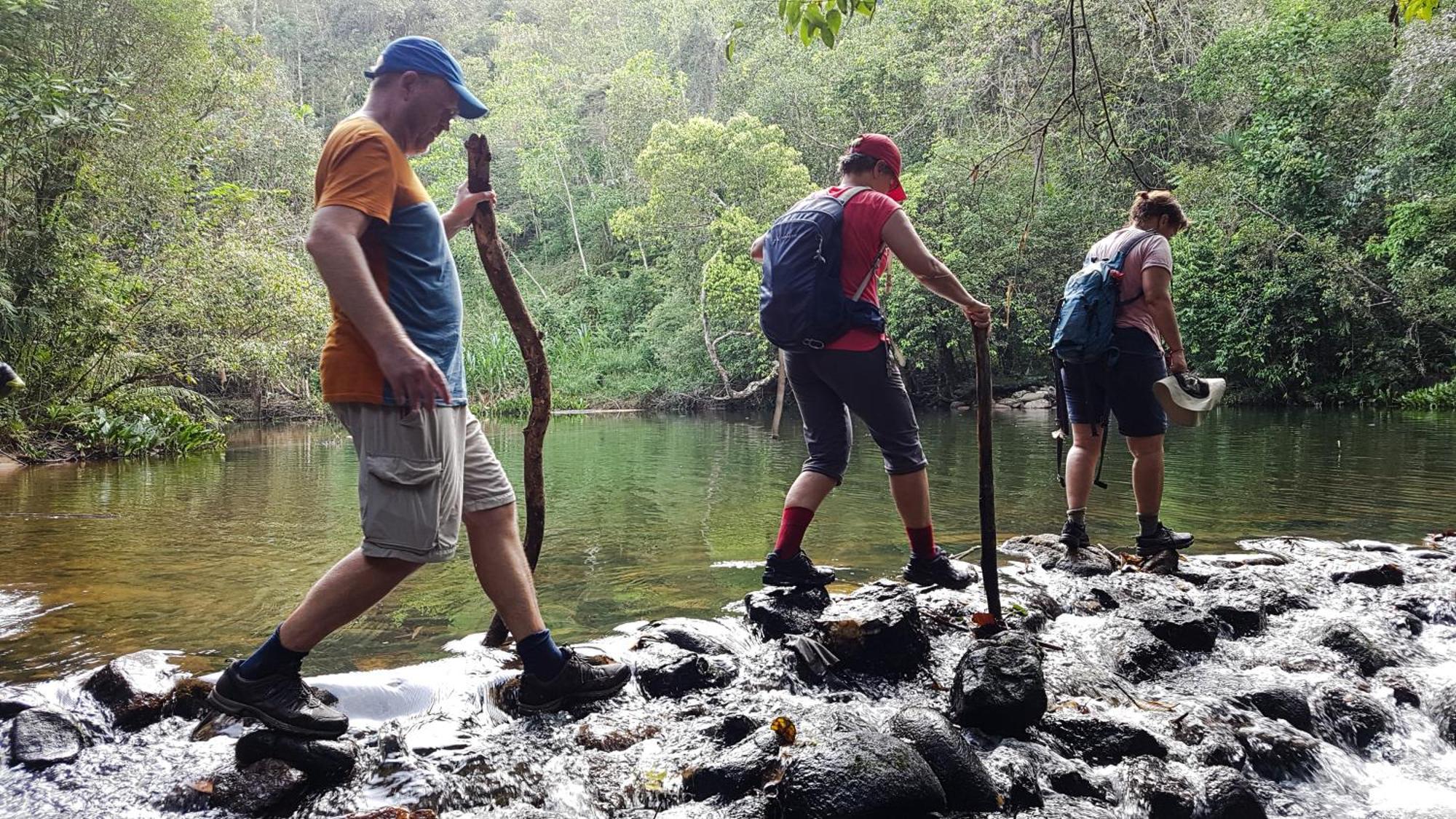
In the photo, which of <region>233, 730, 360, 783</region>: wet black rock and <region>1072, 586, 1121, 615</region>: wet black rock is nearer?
<region>233, 730, 360, 783</region>: wet black rock

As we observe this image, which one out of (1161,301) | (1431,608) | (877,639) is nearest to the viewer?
(877,639)

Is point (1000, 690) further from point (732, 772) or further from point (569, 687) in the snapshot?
point (569, 687)

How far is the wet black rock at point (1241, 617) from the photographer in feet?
14.3

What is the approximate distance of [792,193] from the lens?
27906 millimetres

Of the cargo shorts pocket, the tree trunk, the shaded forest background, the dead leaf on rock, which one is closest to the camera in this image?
the cargo shorts pocket

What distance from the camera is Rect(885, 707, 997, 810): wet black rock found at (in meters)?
2.79

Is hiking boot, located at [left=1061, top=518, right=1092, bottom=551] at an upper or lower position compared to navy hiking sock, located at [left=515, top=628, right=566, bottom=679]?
upper

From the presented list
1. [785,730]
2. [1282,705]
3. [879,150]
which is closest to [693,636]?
[785,730]

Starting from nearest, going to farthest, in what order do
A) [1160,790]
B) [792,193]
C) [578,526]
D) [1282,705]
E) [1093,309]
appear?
[1160,790] < [1282,705] < [1093,309] < [578,526] < [792,193]

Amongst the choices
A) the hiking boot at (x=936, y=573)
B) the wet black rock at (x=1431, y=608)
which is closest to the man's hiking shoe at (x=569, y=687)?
the hiking boot at (x=936, y=573)

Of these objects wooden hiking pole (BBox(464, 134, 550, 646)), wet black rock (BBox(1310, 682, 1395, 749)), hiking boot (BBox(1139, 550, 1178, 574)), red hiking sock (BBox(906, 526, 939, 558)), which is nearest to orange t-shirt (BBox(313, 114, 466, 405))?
wooden hiking pole (BBox(464, 134, 550, 646))

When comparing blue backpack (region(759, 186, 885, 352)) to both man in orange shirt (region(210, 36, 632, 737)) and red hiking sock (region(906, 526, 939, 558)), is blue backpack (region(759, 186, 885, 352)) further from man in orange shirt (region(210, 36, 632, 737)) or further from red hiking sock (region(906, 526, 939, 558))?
man in orange shirt (region(210, 36, 632, 737))

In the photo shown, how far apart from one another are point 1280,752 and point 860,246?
8.17ft

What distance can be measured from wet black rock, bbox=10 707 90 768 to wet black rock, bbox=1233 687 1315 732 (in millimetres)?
4000
